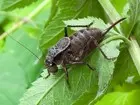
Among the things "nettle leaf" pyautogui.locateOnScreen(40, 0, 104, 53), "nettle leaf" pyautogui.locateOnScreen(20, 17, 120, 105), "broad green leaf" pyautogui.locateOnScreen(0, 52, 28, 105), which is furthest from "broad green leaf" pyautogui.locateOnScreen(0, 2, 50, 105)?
"nettle leaf" pyautogui.locateOnScreen(20, 17, 120, 105)

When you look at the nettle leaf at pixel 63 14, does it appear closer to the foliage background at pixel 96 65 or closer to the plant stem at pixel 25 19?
the foliage background at pixel 96 65

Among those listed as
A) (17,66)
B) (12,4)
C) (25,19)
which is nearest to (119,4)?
(12,4)

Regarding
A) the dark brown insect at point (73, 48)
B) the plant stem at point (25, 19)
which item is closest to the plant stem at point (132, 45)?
the dark brown insect at point (73, 48)

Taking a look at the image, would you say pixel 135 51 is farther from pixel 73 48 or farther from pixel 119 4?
pixel 119 4

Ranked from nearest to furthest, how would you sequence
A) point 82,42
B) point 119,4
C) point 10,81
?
1. point 82,42
2. point 119,4
3. point 10,81

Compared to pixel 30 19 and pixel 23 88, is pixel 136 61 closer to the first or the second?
pixel 23 88

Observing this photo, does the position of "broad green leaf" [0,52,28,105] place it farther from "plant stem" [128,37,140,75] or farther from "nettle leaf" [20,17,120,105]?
"plant stem" [128,37,140,75]

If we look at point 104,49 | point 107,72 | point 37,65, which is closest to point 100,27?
point 104,49
